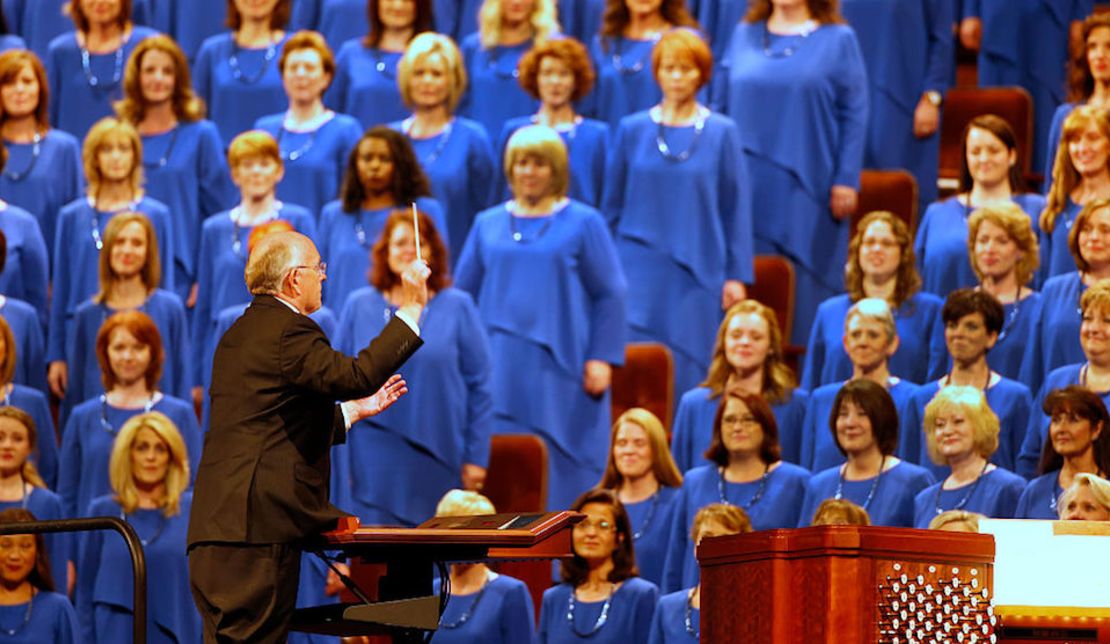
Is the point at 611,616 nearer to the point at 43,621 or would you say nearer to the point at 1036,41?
the point at 43,621

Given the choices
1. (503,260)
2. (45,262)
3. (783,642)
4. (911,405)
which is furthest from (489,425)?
(783,642)

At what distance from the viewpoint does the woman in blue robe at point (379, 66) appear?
6.79 m

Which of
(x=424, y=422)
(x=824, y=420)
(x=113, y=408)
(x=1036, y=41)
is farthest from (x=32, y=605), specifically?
(x=1036, y=41)

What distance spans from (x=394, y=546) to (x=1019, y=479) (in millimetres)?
2341

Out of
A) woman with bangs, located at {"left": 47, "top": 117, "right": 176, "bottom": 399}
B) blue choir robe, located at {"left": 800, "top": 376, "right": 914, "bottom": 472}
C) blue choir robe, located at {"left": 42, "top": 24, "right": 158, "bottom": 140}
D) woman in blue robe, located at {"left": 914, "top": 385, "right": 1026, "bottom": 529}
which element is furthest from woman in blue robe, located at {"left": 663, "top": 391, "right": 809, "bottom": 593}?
blue choir robe, located at {"left": 42, "top": 24, "right": 158, "bottom": 140}

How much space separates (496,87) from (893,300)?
1.76 meters

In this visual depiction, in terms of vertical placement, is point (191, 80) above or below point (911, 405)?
above

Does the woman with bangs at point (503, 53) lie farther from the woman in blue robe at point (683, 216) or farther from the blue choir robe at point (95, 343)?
A: the blue choir robe at point (95, 343)

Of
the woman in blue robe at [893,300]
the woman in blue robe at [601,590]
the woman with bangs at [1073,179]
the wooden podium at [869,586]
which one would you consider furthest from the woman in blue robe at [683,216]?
the wooden podium at [869,586]

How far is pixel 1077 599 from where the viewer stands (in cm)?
313

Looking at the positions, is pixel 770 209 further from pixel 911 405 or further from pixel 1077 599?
pixel 1077 599

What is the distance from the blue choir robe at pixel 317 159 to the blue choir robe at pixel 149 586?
53.2 inches

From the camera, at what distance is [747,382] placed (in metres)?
5.52

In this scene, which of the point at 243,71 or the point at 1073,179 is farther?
the point at 243,71
